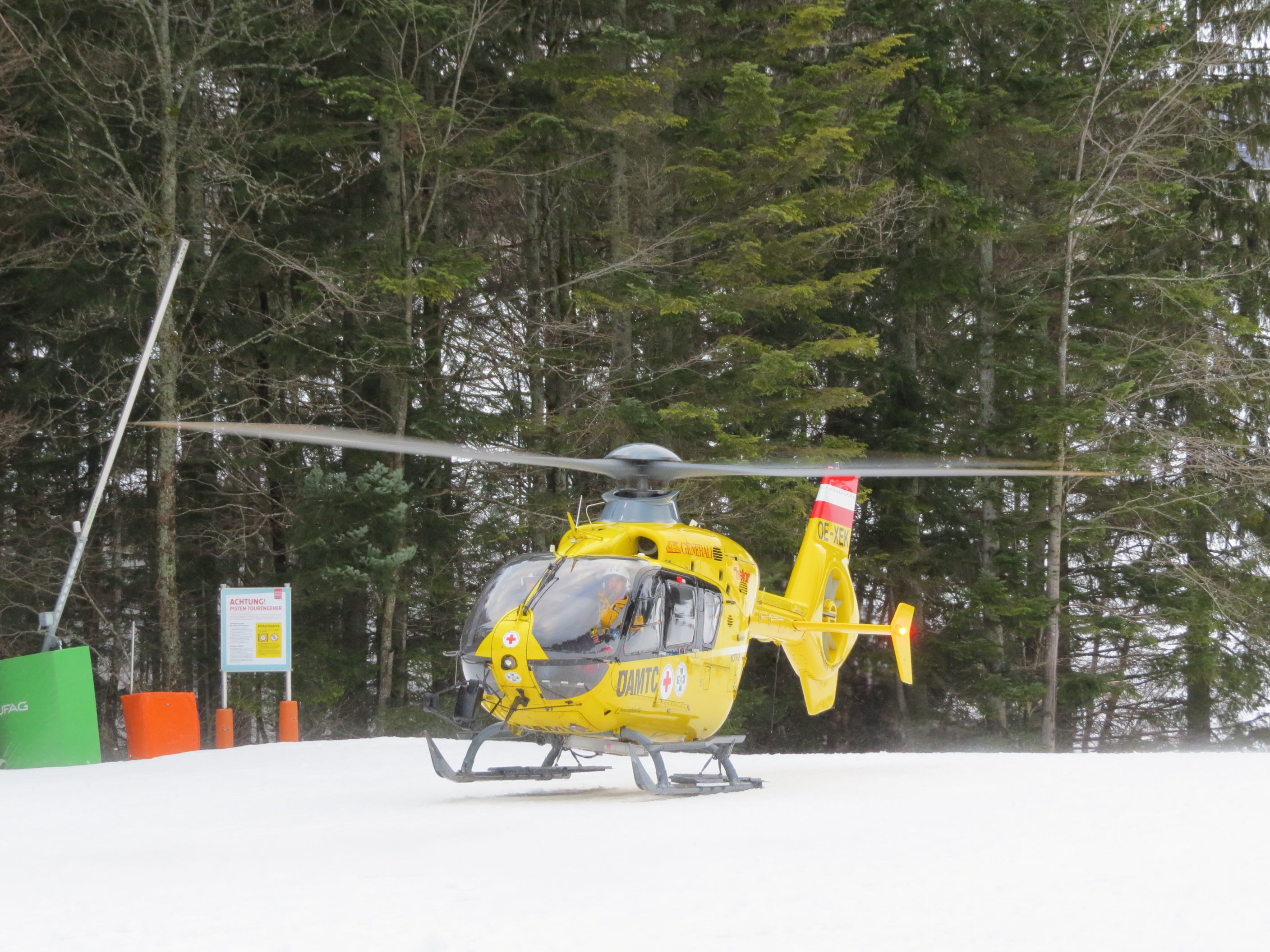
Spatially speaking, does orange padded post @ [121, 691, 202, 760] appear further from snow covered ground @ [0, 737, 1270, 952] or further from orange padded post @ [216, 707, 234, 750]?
snow covered ground @ [0, 737, 1270, 952]

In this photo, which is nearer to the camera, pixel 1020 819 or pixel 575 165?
pixel 1020 819

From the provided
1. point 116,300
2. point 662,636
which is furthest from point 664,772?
point 116,300

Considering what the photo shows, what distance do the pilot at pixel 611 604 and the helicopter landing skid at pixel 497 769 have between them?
996 millimetres

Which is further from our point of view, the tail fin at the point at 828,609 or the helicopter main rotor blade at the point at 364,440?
the tail fin at the point at 828,609

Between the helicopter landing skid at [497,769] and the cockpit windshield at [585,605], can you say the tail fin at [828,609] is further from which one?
the cockpit windshield at [585,605]

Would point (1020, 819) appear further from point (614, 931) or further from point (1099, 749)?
point (1099, 749)

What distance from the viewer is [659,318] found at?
19.1 meters

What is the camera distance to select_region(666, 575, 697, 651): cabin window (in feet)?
31.1

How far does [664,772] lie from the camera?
9.18 metres

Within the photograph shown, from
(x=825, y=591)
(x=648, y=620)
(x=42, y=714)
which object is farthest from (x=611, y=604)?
(x=42, y=714)

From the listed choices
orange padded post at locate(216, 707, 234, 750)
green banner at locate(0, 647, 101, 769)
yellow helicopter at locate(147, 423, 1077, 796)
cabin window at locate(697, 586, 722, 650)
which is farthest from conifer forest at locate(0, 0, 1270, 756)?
cabin window at locate(697, 586, 722, 650)

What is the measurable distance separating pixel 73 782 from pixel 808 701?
6.62 metres

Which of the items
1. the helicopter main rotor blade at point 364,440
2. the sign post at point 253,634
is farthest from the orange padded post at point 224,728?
the helicopter main rotor blade at point 364,440

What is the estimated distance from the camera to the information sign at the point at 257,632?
1393 cm
